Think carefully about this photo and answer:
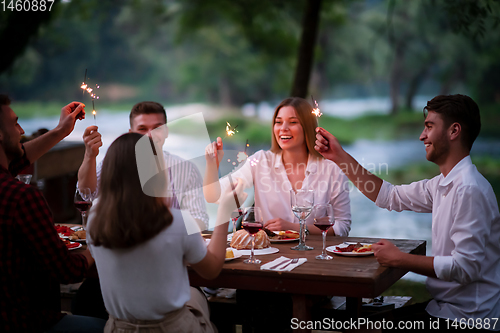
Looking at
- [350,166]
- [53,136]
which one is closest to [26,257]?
[53,136]

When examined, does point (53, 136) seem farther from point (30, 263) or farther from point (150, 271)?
point (150, 271)

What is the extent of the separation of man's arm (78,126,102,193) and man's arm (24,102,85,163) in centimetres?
11

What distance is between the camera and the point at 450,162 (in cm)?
236

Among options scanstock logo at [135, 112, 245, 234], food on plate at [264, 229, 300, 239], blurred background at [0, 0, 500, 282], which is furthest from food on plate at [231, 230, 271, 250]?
blurred background at [0, 0, 500, 282]

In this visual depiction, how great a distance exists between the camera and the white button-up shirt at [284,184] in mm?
3301

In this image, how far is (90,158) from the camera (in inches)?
117

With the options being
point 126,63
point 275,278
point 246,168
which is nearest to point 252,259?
point 275,278

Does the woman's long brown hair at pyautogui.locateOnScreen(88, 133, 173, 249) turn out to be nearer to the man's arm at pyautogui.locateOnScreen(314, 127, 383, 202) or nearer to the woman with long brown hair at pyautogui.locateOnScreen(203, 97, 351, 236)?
the man's arm at pyautogui.locateOnScreen(314, 127, 383, 202)

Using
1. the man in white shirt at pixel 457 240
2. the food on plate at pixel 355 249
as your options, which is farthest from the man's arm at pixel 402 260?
the food on plate at pixel 355 249

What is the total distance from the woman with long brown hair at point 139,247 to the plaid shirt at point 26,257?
0.26 m

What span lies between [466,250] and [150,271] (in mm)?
1347

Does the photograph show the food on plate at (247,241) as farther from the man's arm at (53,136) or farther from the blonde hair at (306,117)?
the man's arm at (53,136)

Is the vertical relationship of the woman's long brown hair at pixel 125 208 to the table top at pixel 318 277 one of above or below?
above

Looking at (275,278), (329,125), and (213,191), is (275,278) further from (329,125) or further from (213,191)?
(329,125)
